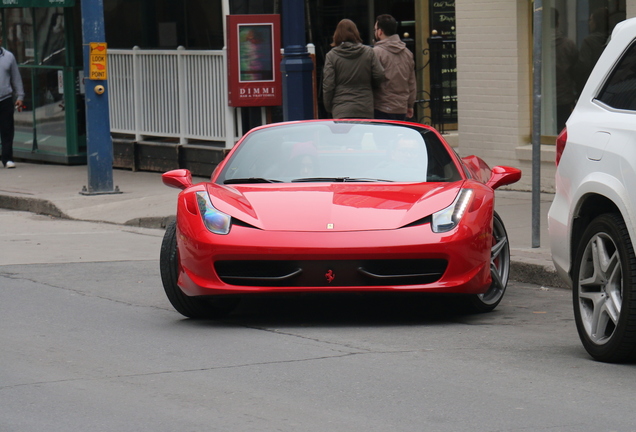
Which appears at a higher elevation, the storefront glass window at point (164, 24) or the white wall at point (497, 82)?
the storefront glass window at point (164, 24)

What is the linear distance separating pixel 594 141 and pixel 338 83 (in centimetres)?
644

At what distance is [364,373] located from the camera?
5.75m

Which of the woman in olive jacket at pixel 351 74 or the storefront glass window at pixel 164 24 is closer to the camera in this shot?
the woman in olive jacket at pixel 351 74

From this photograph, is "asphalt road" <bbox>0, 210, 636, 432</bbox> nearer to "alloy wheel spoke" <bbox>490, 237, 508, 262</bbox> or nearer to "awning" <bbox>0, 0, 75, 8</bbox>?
"alloy wheel spoke" <bbox>490, 237, 508, 262</bbox>

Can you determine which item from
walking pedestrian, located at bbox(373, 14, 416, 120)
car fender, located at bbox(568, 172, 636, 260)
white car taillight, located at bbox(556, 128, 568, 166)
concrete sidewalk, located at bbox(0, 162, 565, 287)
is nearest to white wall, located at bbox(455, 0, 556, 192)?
concrete sidewalk, located at bbox(0, 162, 565, 287)

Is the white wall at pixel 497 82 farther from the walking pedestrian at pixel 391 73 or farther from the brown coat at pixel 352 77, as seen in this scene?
the brown coat at pixel 352 77

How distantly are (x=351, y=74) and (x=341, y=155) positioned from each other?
14.4ft

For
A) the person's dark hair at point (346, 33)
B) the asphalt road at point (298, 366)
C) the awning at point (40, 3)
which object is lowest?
the asphalt road at point (298, 366)

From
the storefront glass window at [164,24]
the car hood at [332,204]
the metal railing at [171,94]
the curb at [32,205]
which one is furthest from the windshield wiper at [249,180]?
the storefront glass window at [164,24]

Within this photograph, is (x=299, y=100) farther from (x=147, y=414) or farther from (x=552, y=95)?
(x=147, y=414)

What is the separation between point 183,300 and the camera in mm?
Result: 7336

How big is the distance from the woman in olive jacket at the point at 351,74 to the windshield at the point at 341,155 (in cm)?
400

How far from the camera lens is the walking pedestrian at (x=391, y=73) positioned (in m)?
12.7

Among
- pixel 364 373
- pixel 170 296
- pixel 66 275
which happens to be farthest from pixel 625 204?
pixel 66 275
